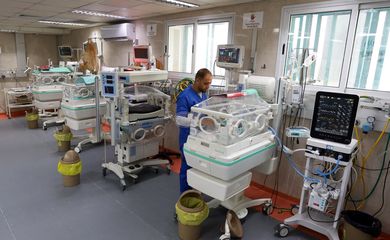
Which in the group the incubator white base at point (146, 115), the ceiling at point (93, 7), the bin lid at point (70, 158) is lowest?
the bin lid at point (70, 158)

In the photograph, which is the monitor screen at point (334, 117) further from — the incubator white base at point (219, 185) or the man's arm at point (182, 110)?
the man's arm at point (182, 110)

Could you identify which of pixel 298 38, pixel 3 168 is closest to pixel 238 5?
pixel 298 38

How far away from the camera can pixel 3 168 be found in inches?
154

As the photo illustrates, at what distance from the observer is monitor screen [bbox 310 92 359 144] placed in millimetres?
2250

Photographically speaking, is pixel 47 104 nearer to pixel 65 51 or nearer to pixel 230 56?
pixel 65 51

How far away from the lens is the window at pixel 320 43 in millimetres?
2863

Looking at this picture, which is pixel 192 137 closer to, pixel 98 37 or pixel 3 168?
pixel 3 168

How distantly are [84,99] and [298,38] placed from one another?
11.5ft

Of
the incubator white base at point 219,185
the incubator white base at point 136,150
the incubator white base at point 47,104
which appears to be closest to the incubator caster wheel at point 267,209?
the incubator white base at point 219,185

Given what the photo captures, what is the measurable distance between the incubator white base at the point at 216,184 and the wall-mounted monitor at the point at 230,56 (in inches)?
59.6

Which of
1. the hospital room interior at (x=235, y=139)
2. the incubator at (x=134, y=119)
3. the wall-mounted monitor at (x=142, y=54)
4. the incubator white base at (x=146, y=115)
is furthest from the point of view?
the wall-mounted monitor at (x=142, y=54)

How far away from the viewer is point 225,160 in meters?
2.05

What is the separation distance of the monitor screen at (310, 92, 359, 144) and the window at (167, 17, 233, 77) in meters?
1.90

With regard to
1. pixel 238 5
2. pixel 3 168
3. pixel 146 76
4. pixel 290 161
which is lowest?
pixel 3 168
